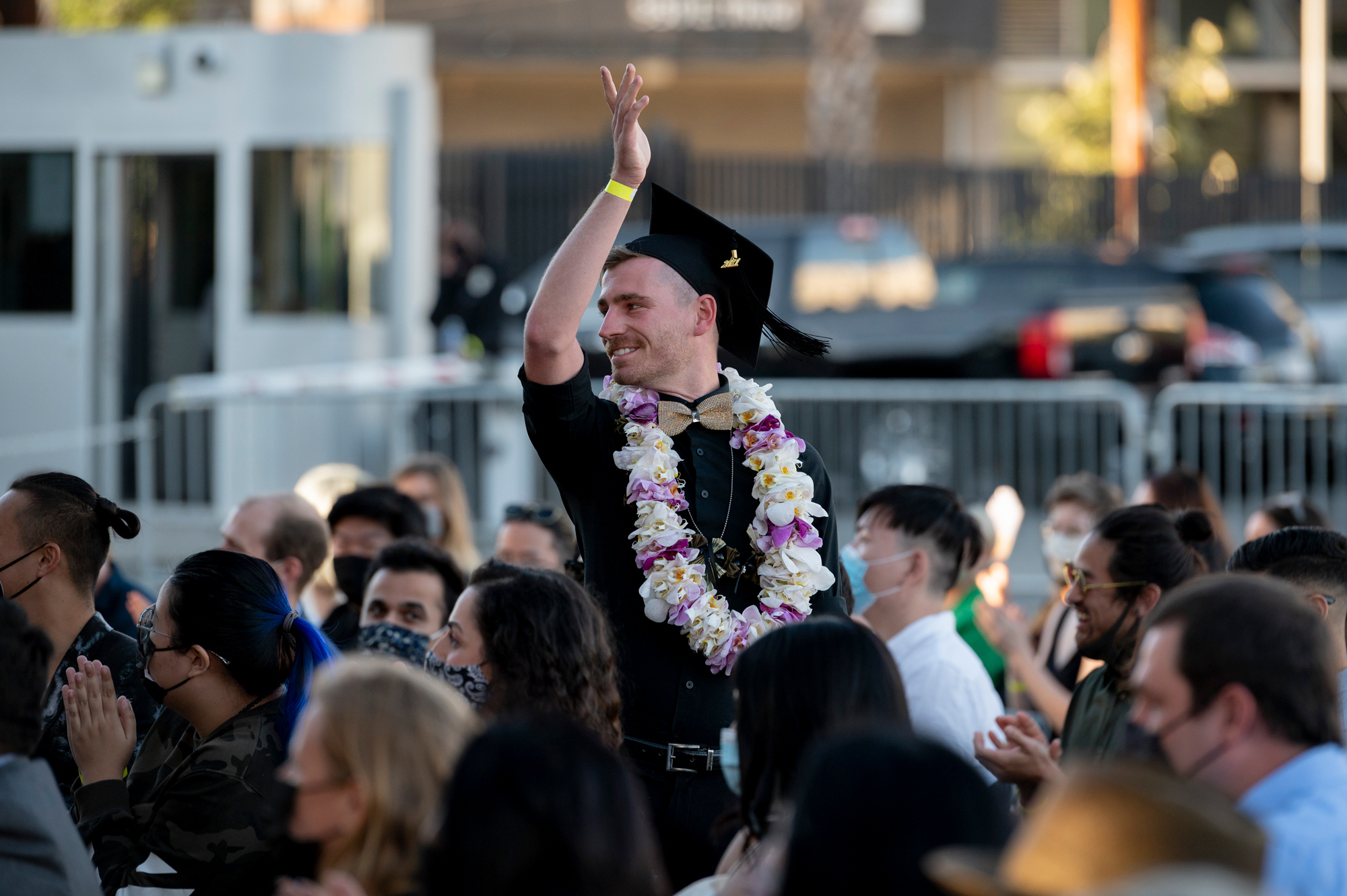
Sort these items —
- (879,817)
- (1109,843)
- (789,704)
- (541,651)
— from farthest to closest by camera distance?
(541,651)
(789,704)
(879,817)
(1109,843)

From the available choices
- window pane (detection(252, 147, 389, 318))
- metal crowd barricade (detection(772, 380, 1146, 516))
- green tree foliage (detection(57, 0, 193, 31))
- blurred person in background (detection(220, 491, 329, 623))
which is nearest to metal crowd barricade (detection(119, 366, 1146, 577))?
metal crowd barricade (detection(772, 380, 1146, 516))

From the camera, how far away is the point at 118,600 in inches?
228

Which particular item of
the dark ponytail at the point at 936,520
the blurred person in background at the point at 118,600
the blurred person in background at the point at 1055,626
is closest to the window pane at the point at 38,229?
the blurred person in background at the point at 118,600

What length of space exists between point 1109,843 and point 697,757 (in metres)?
1.97

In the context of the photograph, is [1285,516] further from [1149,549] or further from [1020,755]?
[1020,755]

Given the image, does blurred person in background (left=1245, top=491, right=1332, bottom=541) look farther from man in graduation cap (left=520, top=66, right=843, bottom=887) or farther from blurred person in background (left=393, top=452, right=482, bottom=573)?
blurred person in background (left=393, top=452, right=482, bottom=573)

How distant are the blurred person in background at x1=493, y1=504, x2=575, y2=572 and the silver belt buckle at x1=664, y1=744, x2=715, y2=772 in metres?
2.22

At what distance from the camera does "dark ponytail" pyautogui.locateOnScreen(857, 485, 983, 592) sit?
5047mm

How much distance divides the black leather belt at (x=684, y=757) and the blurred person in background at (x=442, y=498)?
309 centimetres

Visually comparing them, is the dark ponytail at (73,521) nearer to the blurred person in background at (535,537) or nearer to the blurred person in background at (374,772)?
the blurred person in background at (535,537)

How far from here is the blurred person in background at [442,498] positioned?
696 cm

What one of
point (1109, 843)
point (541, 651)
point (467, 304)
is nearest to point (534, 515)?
point (541, 651)

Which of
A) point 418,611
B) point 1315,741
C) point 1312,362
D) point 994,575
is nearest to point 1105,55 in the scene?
point 1312,362

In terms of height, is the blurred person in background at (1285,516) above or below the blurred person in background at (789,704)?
above
